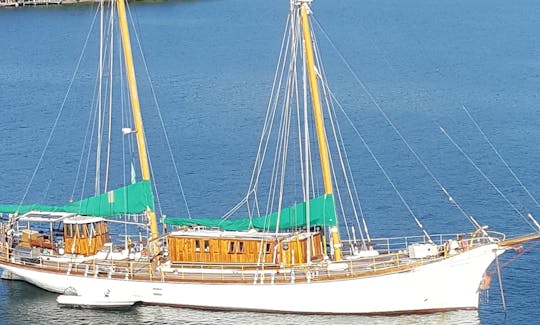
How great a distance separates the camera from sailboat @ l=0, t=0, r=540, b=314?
66.3m

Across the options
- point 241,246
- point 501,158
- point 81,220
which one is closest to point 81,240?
point 81,220

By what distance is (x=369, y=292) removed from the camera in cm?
6644

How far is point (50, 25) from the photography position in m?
196

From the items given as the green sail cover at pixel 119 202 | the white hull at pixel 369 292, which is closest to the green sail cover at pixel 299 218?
the white hull at pixel 369 292

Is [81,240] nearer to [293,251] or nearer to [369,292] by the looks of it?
→ [293,251]

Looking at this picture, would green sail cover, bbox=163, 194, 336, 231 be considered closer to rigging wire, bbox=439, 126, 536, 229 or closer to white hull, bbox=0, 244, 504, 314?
white hull, bbox=0, 244, 504, 314

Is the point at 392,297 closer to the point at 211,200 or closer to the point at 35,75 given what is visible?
the point at 211,200

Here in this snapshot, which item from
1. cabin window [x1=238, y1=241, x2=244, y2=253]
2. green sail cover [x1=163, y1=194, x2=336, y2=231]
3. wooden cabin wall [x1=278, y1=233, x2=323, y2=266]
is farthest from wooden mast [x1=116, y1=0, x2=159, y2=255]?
wooden cabin wall [x1=278, y1=233, x2=323, y2=266]

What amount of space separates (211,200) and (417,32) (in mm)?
83681

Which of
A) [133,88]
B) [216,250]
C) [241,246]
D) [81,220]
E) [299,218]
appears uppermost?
[133,88]

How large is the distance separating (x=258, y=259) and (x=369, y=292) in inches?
248

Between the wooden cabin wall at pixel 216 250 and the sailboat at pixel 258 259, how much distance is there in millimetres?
54

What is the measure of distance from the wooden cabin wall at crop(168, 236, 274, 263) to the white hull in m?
1.67

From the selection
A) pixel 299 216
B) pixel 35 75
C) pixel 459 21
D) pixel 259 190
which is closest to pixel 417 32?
pixel 459 21
